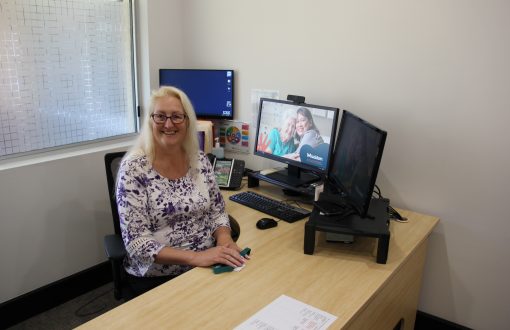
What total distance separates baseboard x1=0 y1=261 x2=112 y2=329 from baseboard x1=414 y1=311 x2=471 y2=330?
1993 millimetres

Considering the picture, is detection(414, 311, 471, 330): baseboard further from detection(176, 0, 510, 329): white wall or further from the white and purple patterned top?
the white and purple patterned top

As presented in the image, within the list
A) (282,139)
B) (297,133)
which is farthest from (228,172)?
(297,133)

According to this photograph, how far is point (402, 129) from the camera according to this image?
2.10 m

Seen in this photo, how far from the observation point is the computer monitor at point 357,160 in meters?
1.53

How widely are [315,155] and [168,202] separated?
0.85 metres

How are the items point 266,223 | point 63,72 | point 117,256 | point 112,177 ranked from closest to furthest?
point 117,256 → point 266,223 → point 112,177 → point 63,72

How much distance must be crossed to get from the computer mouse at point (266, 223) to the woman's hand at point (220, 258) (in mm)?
311

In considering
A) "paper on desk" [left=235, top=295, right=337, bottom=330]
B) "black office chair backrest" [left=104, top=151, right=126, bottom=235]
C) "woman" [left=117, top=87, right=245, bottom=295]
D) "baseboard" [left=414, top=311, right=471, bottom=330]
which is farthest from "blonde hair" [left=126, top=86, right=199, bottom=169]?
"baseboard" [left=414, top=311, right=471, bottom=330]

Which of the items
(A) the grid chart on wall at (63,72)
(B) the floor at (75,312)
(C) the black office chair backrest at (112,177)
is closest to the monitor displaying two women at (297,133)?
(C) the black office chair backrest at (112,177)

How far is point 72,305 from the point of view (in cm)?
253

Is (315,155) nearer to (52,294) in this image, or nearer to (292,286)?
(292,286)

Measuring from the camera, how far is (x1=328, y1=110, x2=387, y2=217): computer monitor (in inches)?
60.3

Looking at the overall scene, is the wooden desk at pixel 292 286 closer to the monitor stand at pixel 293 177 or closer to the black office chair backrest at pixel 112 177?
the monitor stand at pixel 293 177

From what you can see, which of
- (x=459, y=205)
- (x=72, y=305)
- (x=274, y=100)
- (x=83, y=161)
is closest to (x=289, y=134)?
(x=274, y=100)
